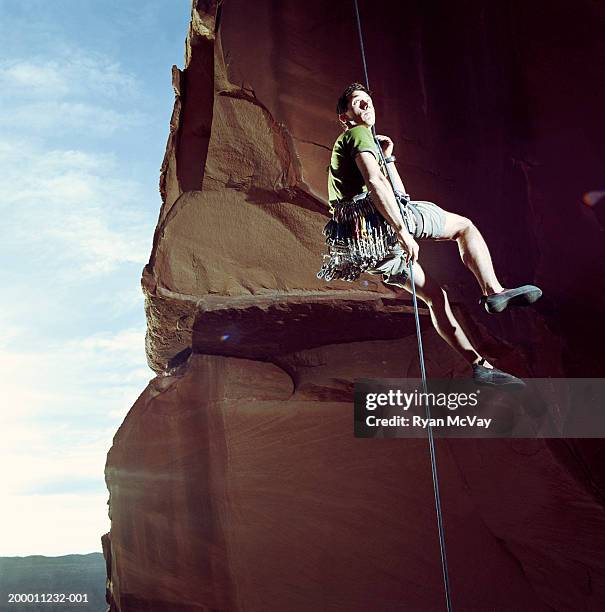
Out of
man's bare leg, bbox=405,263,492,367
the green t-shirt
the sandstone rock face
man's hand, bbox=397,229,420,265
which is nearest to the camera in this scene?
man's hand, bbox=397,229,420,265

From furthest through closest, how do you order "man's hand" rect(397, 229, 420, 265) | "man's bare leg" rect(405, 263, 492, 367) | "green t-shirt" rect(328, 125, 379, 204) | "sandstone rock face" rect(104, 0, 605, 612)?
"sandstone rock face" rect(104, 0, 605, 612) < "man's bare leg" rect(405, 263, 492, 367) < "green t-shirt" rect(328, 125, 379, 204) < "man's hand" rect(397, 229, 420, 265)

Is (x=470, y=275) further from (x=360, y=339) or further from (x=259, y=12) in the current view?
(x=259, y=12)

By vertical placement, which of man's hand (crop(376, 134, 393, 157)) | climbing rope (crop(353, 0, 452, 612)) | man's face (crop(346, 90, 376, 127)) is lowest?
climbing rope (crop(353, 0, 452, 612))

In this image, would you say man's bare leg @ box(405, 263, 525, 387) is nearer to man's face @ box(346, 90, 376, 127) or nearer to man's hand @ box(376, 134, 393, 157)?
man's hand @ box(376, 134, 393, 157)

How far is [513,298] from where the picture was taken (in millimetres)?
2398

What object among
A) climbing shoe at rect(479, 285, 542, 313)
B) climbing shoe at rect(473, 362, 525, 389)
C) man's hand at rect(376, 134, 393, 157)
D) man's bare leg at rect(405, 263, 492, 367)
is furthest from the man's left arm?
climbing shoe at rect(473, 362, 525, 389)

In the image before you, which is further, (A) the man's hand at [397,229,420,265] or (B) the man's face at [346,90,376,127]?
(B) the man's face at [346,90,376,127]

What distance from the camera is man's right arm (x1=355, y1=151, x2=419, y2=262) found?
7.75 ft

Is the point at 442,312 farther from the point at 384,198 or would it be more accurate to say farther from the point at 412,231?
the point at 384,198

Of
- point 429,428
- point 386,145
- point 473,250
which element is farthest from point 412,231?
point 429,428

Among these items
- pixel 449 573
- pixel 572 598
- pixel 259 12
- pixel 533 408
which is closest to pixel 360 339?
pixel 533 408

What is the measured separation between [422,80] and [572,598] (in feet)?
7.69

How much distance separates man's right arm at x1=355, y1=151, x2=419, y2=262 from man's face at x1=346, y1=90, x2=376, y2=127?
0.24 metres

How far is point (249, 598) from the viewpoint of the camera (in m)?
3.27
